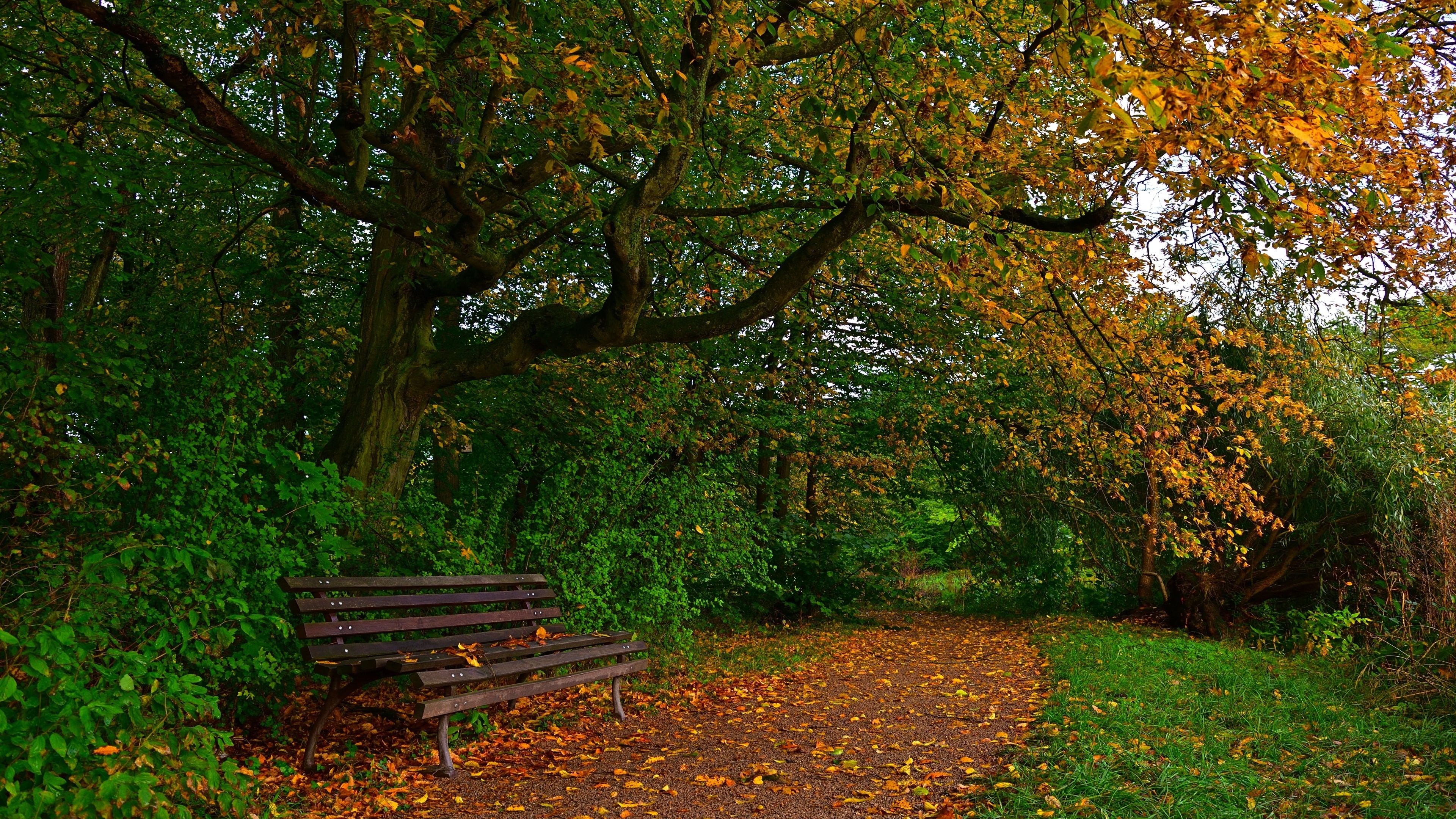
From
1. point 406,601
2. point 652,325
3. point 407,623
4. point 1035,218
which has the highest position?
point 1035,218

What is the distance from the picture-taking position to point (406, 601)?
18.7ft

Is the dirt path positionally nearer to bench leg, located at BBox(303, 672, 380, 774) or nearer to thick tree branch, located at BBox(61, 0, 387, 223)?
bench leg, located at BBox(303, 672, 380, 774)

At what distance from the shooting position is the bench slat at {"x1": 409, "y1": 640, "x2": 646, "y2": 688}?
489 centimetres

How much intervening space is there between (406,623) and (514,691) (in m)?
0.83

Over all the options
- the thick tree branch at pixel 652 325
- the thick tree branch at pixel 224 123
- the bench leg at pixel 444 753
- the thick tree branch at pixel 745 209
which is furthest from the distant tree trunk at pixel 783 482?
the bench leg at pixel 444 753

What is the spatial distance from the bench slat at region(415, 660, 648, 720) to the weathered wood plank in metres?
0.49

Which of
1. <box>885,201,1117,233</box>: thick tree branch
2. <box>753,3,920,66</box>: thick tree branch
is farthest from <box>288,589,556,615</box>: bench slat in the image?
<box>753,3,920,66</box>: thick tree branch

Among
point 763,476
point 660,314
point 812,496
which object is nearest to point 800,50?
point 660,314

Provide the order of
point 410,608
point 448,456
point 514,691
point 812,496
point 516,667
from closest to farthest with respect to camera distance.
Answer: point 514,691, point 516,667, point 410,608, point 448,456, point 812,496

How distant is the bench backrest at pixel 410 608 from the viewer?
5.05m

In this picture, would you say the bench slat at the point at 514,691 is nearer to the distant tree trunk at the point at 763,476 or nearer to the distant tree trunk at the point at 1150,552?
the distant tree trunk at the point at 763,476

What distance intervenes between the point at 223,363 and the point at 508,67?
2587mm

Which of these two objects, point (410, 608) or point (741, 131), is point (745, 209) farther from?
point (410, 608)

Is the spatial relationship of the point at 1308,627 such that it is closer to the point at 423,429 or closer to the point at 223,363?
the point at 423,429
